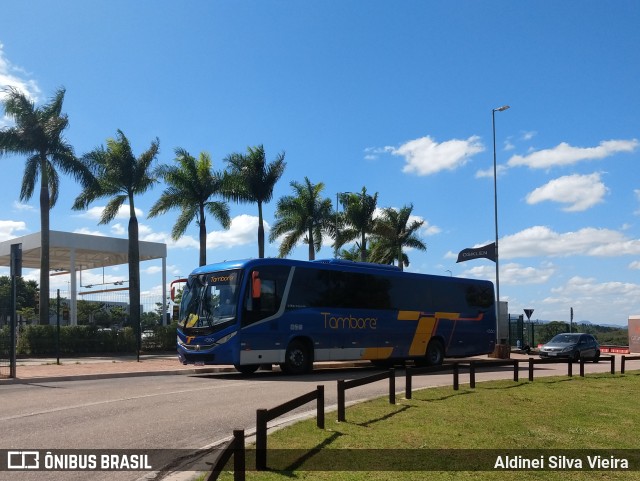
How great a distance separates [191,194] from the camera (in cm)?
4175

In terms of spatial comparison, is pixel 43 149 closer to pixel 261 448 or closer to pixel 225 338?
pixel 225 338

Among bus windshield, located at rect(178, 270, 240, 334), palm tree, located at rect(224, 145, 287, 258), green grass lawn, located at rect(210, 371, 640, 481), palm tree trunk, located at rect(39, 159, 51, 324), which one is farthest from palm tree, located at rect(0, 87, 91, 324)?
green grass lawn, located at rect(210, 371, 640, 481)

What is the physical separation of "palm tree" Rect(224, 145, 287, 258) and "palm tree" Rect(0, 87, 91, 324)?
29.2 ft

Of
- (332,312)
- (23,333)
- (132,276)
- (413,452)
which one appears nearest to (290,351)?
(332,312)

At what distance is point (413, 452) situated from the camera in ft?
25.8

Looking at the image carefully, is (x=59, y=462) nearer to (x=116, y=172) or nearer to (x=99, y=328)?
(x=99, y=328)

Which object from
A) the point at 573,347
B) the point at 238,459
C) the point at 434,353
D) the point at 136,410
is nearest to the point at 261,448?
the point at 238,459

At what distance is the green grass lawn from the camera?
7004 mm

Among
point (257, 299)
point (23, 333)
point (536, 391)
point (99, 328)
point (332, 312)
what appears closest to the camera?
point (536, 391)

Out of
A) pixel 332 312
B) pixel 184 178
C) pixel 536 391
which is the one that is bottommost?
pixel 536 391

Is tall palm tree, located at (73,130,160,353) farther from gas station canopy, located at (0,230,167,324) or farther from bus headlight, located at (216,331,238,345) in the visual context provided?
bus headlight, located at (216,331,238,345)

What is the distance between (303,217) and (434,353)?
940 inches

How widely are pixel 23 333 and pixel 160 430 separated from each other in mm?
24227

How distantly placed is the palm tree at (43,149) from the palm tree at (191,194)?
210 inches
